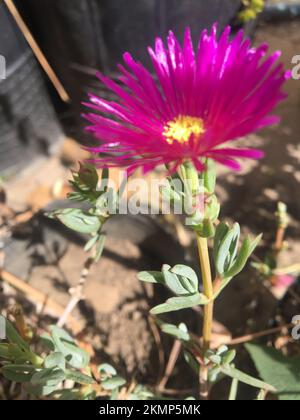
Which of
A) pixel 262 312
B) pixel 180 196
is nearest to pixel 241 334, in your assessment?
→ pixel 262 312

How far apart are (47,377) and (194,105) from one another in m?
0.29

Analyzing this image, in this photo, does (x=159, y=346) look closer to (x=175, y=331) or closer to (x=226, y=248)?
(x=175, y=331)

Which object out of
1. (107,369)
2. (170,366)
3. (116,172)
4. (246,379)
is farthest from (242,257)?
Result: (116,172)

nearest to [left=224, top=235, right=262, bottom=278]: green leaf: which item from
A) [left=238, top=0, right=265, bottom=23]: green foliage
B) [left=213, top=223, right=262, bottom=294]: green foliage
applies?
[left=213, top=223, right=262, bottom=294]: green foliage

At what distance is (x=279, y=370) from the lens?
1.82ft

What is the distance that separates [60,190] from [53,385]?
28.8 inches

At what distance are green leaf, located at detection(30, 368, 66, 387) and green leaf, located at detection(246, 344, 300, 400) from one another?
0.26 meters

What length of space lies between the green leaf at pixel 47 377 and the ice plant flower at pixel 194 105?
0.68 ft

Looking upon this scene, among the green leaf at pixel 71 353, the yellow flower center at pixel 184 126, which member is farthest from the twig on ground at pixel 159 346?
the yellow flower center at pixel 184 126

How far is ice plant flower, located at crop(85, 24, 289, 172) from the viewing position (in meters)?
0.31

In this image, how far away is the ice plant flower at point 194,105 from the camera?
0.31 m

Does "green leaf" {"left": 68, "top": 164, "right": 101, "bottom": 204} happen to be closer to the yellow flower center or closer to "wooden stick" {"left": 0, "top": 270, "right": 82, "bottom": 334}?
the yellow flower center

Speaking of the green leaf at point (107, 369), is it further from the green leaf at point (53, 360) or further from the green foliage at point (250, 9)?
the green foliage at point (250, 9)

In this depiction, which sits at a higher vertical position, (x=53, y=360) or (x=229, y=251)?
(x=229, y=251)
